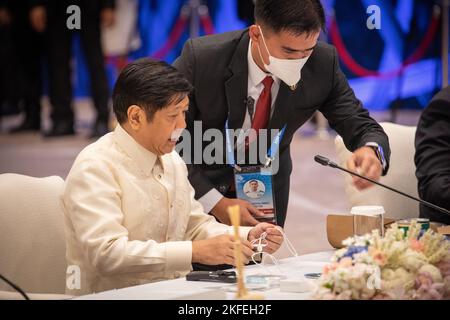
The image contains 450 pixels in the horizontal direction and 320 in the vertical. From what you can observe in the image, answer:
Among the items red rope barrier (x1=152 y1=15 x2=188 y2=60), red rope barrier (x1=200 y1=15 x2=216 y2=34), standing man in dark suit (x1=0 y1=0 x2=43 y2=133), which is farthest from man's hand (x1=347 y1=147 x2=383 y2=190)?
red rope barrier (x1=152 y1=15 x2=188 y2=60)

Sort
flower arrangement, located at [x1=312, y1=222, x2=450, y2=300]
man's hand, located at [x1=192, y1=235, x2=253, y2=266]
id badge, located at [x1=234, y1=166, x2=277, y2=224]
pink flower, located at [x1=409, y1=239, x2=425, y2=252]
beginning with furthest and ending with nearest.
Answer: id badge, located at [x1=234, y1=166, x2=277, y2=224] < man's hand, located at [x1=192, y1=235, x2=253, y2=266] < pink flower, located at [x1=409, y1=239, x2=425, y2=252] < flower arrangement, located at [x1=312, y1=222, x2=450, y2=300]

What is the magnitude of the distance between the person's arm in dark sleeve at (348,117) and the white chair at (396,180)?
0.20 meters

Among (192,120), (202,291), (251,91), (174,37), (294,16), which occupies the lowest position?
(202,291)

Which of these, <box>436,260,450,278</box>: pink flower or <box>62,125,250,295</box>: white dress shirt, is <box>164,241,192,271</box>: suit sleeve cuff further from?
<box>436,260,450,278</box>: pink flower

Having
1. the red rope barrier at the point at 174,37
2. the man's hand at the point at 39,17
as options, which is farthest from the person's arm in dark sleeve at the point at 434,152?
the red rope barrier at the point at 174,37

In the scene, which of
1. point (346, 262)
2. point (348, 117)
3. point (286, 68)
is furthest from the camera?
point (348, 117)

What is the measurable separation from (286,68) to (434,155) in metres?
0.73

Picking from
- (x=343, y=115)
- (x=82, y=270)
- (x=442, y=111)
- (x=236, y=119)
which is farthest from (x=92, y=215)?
(x=442, y=111)

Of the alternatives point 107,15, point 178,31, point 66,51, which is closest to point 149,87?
point 107,15

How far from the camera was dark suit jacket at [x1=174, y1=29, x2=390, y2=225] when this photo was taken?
3.35 m

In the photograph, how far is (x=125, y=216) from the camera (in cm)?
273

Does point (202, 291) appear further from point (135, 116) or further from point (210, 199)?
point (210, 199)

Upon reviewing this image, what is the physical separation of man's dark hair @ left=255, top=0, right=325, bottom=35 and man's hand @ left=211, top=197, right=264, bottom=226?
65cm

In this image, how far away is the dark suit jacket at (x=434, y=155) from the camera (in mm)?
3402
